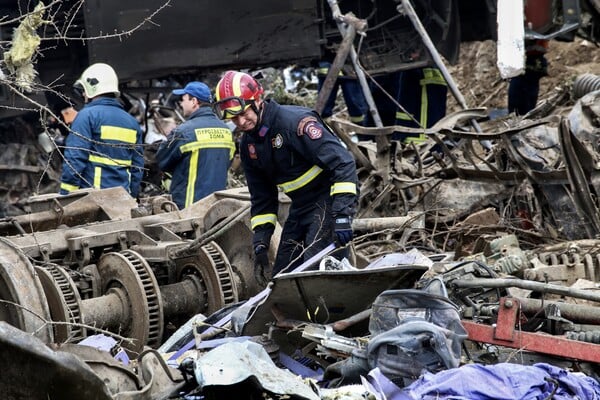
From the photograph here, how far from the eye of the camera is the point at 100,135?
8984 millimetres

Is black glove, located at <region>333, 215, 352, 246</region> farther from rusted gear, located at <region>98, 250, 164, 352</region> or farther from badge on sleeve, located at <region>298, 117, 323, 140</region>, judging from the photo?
rusted gear, located at <region>98, 250, 164, 352</region>

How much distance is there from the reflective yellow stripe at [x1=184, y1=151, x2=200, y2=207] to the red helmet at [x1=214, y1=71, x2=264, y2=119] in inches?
86.9

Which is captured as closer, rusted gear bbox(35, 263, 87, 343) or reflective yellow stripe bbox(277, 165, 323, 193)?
rusted gear bbox(35, 263, 87, 343)

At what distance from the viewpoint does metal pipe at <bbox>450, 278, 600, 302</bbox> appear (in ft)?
16.9

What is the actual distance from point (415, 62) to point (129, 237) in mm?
5320

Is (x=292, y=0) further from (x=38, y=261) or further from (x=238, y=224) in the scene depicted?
(x=38, y=261)

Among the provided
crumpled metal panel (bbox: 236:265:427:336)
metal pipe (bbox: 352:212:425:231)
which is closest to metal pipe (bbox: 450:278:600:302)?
crumpled metal panel (bbox: 236:265:427:336)

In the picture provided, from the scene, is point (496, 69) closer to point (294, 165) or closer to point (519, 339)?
point (294, 165)

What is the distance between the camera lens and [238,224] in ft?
24.6

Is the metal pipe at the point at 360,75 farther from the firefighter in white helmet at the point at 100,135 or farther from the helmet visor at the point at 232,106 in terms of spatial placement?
the helmet visor at the point at 232,106

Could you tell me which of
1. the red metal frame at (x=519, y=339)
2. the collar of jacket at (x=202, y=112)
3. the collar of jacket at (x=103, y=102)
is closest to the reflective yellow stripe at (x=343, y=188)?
the red metal frame at (x=519, y=339)

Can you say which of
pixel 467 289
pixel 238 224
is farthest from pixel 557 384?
pixel 238 224

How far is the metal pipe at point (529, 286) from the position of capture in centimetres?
514

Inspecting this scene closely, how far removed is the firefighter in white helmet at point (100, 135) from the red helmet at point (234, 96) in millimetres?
2372
